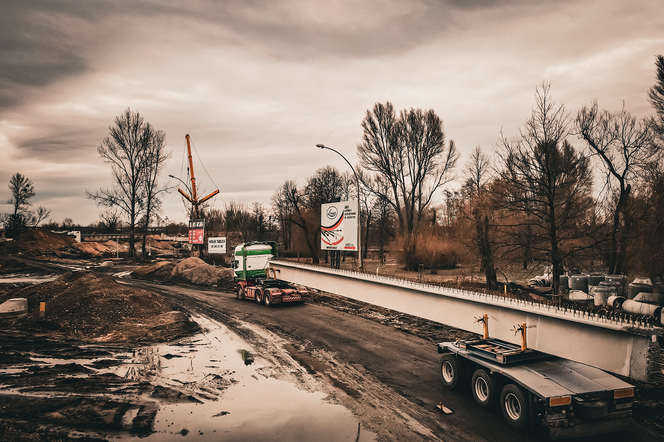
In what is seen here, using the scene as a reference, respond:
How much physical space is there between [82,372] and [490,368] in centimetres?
1027

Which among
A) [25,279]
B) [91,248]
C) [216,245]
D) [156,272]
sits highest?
[216,245]

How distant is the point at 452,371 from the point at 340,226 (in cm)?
1414

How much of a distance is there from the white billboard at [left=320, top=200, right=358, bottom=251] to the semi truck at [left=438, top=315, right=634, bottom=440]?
1367 centimetres

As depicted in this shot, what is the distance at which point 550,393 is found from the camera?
6391mm

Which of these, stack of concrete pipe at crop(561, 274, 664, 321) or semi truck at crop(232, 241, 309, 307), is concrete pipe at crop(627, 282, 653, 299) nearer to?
stack of concrete pipe at crop(561, 274, 664, 321)

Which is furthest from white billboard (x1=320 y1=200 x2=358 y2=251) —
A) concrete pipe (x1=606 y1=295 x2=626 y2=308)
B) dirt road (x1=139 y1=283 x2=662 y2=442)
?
concrete pipe (x1=606 y1=295 x2=626 y2=308)

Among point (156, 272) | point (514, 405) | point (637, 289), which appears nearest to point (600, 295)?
point (637, 289)

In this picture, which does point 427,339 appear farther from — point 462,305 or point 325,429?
point 325,429

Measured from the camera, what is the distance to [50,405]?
25.8ft

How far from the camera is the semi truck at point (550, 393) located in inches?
252

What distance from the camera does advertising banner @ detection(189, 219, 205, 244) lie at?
43.6 m

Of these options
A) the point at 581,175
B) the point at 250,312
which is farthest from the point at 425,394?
the point at 581,175

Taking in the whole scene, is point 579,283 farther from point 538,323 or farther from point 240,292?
point 240,292

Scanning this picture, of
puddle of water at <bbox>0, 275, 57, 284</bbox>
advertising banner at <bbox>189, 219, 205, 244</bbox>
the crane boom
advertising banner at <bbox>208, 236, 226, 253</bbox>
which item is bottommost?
puddle of water at <bbox>0, 275, 57, 284</bbox>
